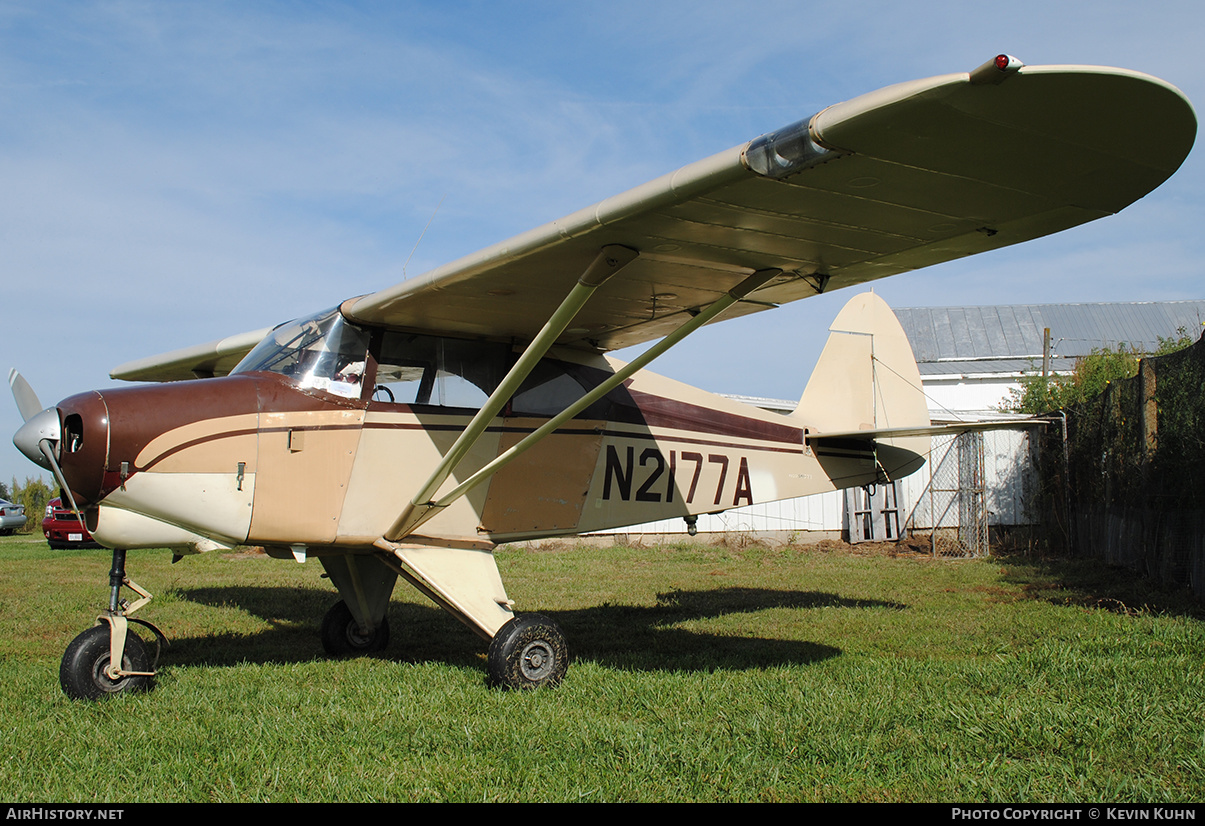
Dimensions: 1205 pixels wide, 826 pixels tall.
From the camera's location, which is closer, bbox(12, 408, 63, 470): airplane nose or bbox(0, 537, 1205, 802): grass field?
bbox(0, 537, 1205, 802): grass field

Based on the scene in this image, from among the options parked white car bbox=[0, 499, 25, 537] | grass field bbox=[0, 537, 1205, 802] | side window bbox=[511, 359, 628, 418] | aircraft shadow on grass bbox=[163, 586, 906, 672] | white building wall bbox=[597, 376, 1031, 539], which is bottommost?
parked white car bbox=[0, 499, 25, 537]

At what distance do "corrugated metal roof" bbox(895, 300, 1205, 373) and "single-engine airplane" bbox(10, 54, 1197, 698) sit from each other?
106 ft

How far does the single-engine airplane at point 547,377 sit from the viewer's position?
3551mm

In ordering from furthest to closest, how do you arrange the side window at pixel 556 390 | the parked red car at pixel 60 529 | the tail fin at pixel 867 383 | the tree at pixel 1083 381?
the parked red car at pixel 60 529 → the tree at pixel 1083 381 → the tail fin at pixel 867 383 → the side window at pixel 556 390

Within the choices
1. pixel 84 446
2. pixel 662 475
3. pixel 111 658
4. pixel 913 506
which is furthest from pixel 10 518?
pixel 662 475

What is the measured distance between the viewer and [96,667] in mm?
4898

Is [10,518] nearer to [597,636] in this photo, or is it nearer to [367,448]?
[597,636]

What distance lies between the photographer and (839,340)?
9.45 metres

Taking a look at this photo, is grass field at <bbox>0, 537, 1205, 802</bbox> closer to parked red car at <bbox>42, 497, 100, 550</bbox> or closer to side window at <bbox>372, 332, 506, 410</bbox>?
side window at <bbox>372, 332, 506, 410</bbox>

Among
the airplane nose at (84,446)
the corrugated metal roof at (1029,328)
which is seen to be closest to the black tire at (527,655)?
the airplane nose at (84,446)

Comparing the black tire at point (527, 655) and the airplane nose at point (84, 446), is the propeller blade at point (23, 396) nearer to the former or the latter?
the airplane nose at point (84, 446)

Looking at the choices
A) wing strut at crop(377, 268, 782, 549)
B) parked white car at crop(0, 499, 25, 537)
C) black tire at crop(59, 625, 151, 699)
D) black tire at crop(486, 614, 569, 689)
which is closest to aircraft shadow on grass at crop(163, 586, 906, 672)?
black tire at crop(486, 614, 569, 689)

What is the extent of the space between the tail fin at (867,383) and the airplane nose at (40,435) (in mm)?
6383

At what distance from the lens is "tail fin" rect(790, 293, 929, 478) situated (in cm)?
888
